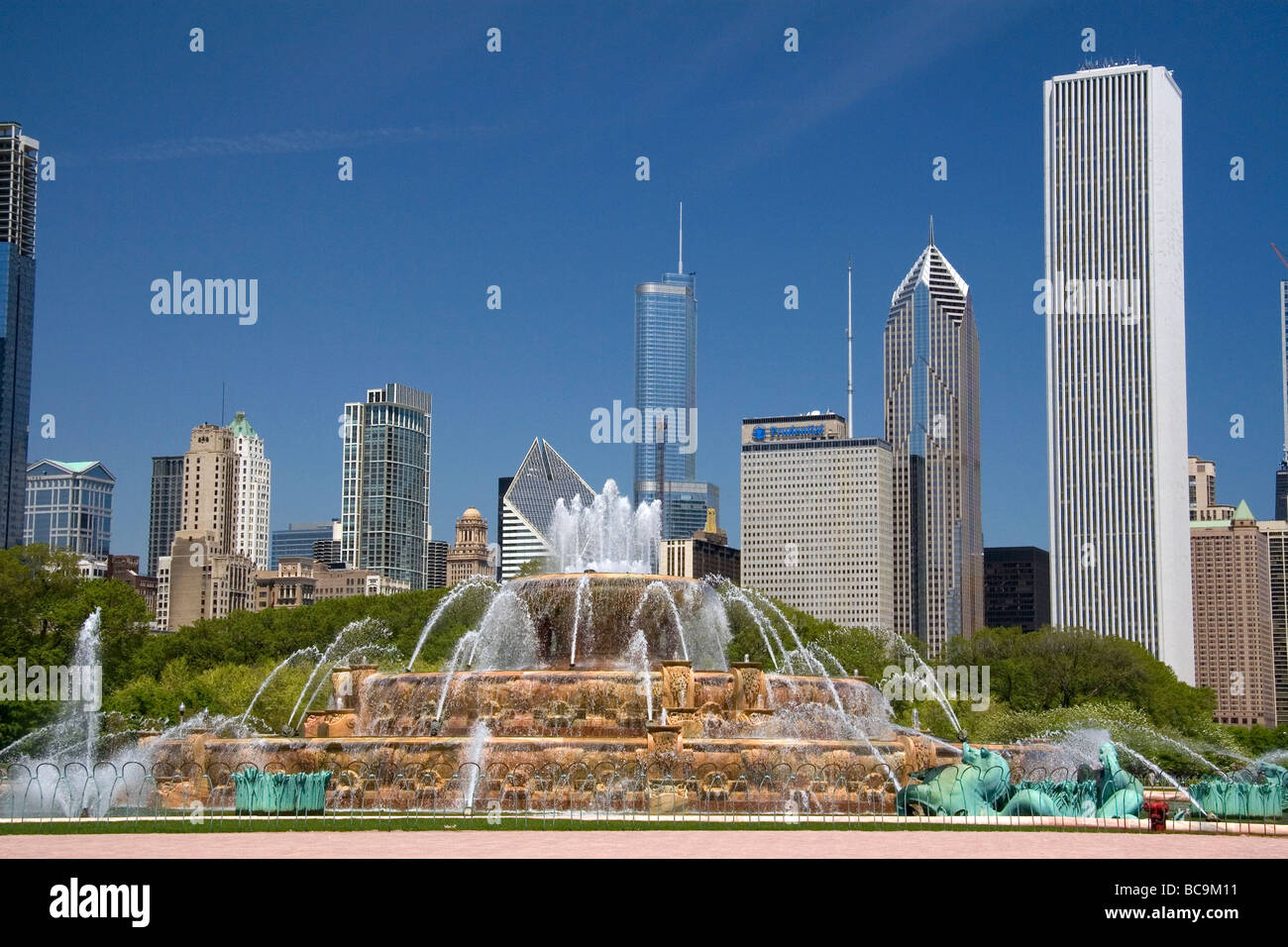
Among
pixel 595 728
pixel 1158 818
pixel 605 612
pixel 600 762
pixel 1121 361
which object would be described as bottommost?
pixel 1158 818

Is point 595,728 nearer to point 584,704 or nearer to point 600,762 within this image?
point 584,704

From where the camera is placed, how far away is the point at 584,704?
3609 centimetres

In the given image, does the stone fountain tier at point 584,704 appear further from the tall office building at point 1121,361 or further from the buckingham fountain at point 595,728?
the tall office building at point 1121,361

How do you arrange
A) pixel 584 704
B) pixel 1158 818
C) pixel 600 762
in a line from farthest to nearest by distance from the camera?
1. pixel 584 704
2. pixel 600 762
3. pixel 1158 818

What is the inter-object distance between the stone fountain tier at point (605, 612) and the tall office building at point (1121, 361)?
5363 inches

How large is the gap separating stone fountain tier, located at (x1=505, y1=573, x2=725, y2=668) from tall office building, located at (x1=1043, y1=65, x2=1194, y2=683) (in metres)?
136

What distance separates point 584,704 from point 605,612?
864 cm

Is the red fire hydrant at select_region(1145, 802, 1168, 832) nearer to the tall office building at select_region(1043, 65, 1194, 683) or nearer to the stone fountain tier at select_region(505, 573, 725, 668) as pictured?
the stone fountain tier at select_region(505, 573, 725, 668)

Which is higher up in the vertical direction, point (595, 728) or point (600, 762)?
point (595, 728)

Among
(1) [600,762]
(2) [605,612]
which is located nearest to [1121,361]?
(2) [605,612]
